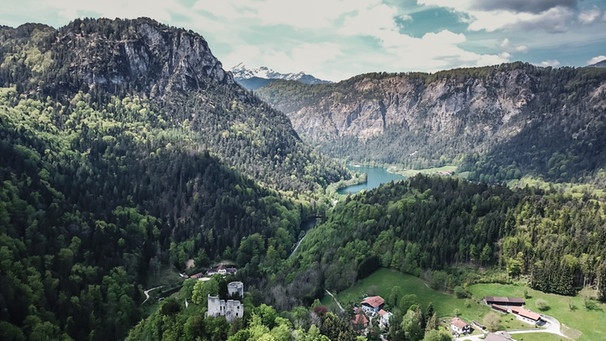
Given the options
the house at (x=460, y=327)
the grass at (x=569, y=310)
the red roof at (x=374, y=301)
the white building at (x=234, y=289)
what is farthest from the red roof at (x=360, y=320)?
the grass at (x=569, y=310)

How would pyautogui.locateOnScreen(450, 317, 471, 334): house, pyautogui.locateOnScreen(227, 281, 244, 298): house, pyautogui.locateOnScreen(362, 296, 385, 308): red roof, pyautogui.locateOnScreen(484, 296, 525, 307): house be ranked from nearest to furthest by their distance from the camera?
pyautogui.locateOnScreen(227, 281, 244, 298): house < pyautogui.locateOnScreen(450, 317, 471, 334): house < pyautogui.locateOnScreen(484, 296, 525, 307): house < pyautogui.locateOnScreen(362, 296, 385, 308): red roof

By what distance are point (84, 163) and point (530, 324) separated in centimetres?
14421

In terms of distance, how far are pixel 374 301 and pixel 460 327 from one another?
19.2m

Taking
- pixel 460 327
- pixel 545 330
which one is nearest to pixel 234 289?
pixel 460 327

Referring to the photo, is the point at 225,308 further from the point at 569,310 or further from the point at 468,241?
the point at 468,241

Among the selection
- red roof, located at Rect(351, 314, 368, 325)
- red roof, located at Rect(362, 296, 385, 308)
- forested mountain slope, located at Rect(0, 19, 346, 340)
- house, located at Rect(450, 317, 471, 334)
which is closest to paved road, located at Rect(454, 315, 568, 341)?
house, located at Rect(450, 317, 471, 334)

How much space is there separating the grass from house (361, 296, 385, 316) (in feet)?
65.4

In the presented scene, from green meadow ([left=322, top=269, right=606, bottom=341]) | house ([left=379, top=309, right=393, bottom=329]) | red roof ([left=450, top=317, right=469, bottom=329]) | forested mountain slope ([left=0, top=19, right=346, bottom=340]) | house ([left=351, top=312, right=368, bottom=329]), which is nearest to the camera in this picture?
green meadow ([left=322, top=269, right=606, bottom=341])

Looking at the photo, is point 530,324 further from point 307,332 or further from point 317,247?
point 317,247

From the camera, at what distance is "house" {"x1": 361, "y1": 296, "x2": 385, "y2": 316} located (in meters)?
96.4

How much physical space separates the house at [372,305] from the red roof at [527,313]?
25108 millimetres

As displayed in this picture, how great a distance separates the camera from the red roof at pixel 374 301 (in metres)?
97.4

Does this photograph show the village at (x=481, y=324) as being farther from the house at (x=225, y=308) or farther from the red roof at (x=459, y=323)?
the house at (x=225, y=308)

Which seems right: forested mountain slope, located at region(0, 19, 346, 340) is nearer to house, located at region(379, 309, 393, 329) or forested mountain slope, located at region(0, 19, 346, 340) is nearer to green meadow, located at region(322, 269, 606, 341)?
green meadow, located at region(322, 269, 606, 341)
